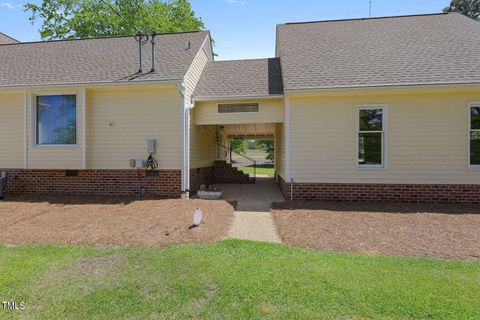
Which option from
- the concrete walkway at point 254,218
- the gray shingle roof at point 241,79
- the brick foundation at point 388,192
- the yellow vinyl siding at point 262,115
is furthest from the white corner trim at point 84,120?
the brick foundation at point 388,192

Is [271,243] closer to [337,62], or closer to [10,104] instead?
[337,62]

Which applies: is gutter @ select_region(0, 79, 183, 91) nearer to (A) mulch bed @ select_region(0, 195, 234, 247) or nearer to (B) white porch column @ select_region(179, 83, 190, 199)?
(B) white porch column @ select_region(179, 83, 190, 199)

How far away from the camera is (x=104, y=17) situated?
73.1 feet

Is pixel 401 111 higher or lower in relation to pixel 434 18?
lower

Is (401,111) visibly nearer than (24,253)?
No

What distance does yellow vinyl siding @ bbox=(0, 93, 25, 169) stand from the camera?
31.3 feet

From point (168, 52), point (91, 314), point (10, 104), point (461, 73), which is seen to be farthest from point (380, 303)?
point (10, 104)

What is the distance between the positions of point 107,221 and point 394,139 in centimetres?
804

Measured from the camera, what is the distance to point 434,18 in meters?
12.4

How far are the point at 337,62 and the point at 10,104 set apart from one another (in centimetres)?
1117

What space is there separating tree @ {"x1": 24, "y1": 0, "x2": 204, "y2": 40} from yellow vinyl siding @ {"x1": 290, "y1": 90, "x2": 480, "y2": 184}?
57.5ft

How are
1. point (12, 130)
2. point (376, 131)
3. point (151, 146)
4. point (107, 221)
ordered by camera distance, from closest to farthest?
point (107, 221) → point (376, 131) → point (151, 146) → point (12, 130)

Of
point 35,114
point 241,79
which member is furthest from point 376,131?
point 35,114

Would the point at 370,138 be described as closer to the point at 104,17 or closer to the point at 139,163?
the point at 139,163
